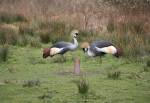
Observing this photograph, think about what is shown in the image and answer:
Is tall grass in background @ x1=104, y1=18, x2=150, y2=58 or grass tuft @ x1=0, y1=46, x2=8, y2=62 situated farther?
tall grass in background @ x1=104, y1=18, x2=150, y2=58

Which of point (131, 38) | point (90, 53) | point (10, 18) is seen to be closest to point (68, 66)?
point (90, 53)

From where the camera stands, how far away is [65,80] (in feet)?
32.0

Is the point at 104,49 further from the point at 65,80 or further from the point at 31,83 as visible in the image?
the point at 31,83

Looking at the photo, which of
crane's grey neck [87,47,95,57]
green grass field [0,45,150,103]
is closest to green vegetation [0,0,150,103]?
green grass field [0,45,150,103]

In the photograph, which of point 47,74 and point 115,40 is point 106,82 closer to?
point 47,74

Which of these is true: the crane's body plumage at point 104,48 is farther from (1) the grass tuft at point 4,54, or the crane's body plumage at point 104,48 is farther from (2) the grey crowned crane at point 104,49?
(1) the grass tuft at point 4,54

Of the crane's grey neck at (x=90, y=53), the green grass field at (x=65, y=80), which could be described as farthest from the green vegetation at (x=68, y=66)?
the crane's grey neck at (x=90, y=53)

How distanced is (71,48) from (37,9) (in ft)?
26.3

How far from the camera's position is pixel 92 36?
1466 centimetres

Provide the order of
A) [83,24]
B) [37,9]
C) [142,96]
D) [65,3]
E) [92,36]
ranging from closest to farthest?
[142,96]
[92,36]
[83,24]
[37,9]
[65,3]

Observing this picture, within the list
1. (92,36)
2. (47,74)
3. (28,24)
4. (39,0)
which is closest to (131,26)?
(92,36)

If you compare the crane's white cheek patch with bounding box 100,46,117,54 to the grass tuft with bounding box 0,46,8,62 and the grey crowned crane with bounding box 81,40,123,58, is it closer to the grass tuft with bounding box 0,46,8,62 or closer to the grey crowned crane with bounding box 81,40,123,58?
the grey crowned crane with bounding box 81,40,123,58

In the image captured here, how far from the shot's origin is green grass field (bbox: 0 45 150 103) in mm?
8227

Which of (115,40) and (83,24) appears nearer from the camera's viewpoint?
(115,40)
